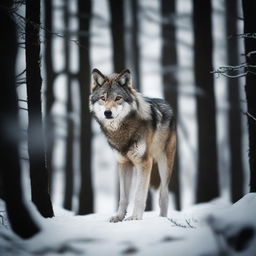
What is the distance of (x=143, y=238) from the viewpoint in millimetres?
4078

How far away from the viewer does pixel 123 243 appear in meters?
3.98

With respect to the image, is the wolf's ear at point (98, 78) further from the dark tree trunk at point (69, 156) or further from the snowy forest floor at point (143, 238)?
the dark tree trunk at point (69, 156)

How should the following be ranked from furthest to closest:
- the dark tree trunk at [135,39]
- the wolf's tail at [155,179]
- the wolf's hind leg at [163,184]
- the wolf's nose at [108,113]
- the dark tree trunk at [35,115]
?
the dark tree trunk at [135,39], the wolf's tail at [155,179], the wolf's hind leg at [163,184], the wolf's nose at [108,113], the dark tree trunk at [35,115]

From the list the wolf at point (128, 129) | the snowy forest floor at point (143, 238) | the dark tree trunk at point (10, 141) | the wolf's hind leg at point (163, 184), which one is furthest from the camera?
the wolf's hind leg at point (163, 184)

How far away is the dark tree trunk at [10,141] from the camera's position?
14.0 feet

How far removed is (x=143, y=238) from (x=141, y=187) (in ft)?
6.25

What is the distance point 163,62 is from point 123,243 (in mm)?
10075

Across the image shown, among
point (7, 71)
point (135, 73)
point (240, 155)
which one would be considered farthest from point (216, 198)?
point (7, 71)

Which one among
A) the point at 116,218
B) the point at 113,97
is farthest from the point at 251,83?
the point at 116,218

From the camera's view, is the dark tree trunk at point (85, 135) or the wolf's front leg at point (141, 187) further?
the dark tree trunk at point (85, 135)

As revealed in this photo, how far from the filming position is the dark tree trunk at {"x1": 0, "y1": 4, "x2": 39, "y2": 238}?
14.0 ft

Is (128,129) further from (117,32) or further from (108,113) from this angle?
(117,32)

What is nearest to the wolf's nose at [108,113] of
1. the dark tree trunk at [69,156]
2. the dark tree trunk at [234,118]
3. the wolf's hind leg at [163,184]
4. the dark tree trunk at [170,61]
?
the wolf's hind leg at [163,184]

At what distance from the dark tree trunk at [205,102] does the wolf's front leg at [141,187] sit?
4.77 metres
